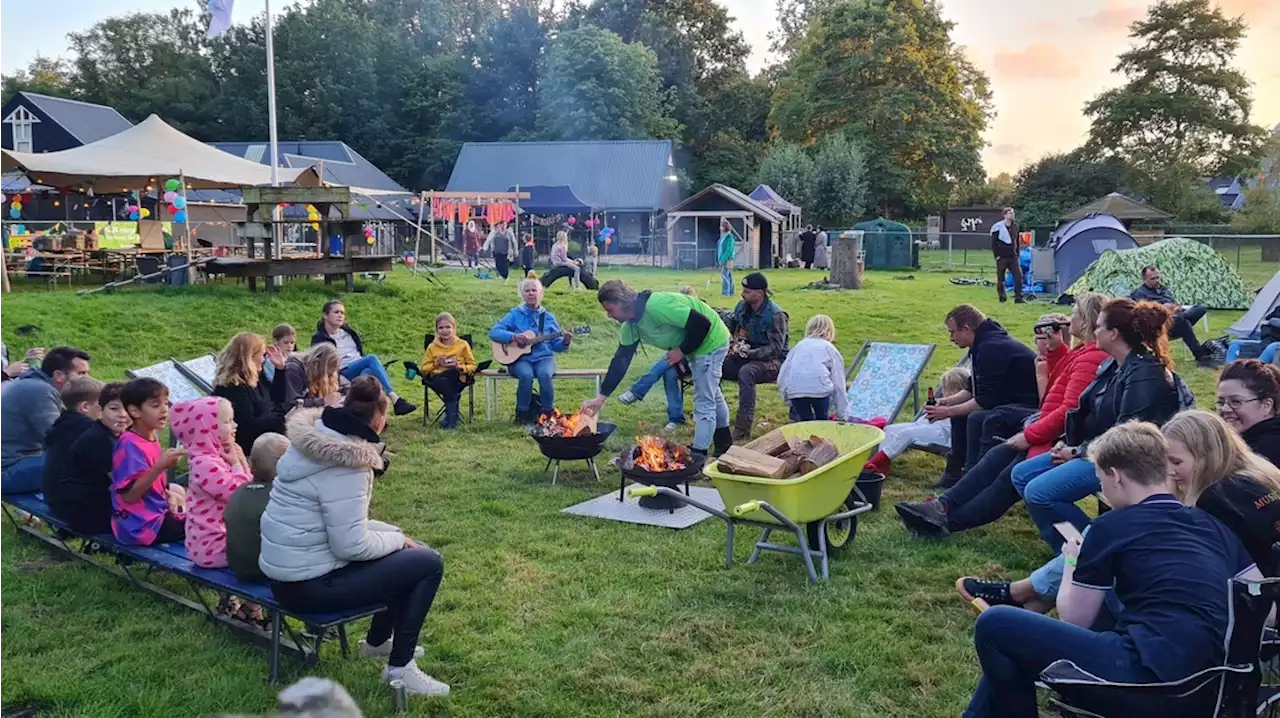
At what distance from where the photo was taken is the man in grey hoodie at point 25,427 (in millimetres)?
6055

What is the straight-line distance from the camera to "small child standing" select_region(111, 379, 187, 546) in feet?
15.7

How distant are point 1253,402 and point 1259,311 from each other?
1067 cm

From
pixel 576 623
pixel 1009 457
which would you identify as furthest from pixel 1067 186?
pixel 576 623

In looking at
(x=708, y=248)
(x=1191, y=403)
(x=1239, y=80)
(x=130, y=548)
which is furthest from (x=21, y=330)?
(x=1239, y=80)

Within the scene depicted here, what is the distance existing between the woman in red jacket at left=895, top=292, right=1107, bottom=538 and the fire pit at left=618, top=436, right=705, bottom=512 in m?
1.44

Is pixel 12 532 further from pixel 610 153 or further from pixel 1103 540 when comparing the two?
pixel 610 153

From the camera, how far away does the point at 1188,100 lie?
A: 44.3 m

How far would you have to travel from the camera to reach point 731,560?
5.64m

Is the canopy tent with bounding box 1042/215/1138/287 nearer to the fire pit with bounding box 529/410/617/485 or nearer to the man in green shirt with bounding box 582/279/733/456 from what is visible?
the man in green shirt with bounding box 582/279/733/456

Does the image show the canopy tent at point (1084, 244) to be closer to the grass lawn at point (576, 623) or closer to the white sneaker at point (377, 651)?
the grass lawn at point (576, 623)

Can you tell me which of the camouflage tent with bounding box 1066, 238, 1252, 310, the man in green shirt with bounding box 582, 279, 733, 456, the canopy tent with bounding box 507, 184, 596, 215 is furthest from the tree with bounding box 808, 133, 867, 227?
the man in green shirt with bounding box 582, 279, 733, 456

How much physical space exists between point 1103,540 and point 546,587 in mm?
3167

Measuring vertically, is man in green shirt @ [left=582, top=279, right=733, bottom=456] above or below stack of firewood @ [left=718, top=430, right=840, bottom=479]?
above

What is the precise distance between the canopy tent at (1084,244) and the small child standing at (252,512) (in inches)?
777
